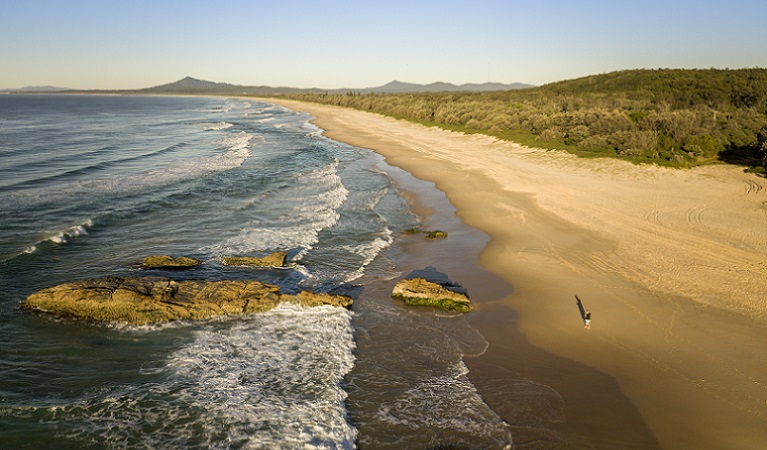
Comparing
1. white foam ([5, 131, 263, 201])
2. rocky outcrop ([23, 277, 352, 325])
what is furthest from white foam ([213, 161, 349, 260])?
white foam ([5, 131, 263, 201])

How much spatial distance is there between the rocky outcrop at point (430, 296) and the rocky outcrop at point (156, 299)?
1340 millimetres

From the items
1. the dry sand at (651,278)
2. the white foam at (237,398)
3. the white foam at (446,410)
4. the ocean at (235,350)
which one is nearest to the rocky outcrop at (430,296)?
the ocean at (235,350)

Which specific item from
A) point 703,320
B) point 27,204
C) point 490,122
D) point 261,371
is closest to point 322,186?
point 27,204

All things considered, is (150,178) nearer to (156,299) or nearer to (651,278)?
(156,299)

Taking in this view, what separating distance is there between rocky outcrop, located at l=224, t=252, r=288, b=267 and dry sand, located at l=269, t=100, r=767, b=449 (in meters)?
6.28

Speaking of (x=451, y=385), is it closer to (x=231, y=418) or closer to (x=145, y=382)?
(x=231, y=418)

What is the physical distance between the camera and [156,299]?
9.57 meters

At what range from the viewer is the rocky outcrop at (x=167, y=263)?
1216 centimetres

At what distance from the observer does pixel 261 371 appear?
7836mm

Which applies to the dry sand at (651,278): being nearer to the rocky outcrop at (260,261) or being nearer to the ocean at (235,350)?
Result: the ocean at (235,350)

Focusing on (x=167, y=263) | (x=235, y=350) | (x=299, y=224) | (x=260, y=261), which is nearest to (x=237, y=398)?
(x=235, y=350)

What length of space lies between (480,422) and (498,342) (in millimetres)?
2409

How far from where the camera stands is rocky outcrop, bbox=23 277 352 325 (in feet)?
30.9

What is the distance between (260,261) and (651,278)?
10.5m
